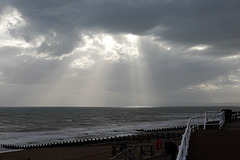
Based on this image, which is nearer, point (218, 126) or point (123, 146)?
point (218, 126)

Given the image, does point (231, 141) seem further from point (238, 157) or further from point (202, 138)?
point (238, 157)

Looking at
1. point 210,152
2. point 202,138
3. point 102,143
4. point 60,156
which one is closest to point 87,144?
point 102,143

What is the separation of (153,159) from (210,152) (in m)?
6.79

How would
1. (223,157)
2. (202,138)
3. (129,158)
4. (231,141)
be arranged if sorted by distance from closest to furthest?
(223,157)
(231,141)
(202,138)
(129,158)

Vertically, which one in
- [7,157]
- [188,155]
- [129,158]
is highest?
[188,155]

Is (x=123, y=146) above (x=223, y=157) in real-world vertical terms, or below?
below

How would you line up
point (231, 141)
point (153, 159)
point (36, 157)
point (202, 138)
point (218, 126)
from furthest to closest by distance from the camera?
point (36, 157)
point (218, 126)
point (153, 159)
point (202, 138)
point (231, 141)

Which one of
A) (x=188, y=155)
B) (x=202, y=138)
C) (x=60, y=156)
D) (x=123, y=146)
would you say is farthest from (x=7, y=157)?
(x=188, y=155)

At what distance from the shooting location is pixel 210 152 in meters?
10.7

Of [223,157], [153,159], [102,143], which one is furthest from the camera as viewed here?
[102,143]

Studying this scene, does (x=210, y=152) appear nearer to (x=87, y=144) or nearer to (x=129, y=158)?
(x=129, y=158)

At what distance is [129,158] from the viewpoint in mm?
21922

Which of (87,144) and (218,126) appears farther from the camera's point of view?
(87,144)

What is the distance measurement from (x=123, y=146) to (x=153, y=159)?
658cm
